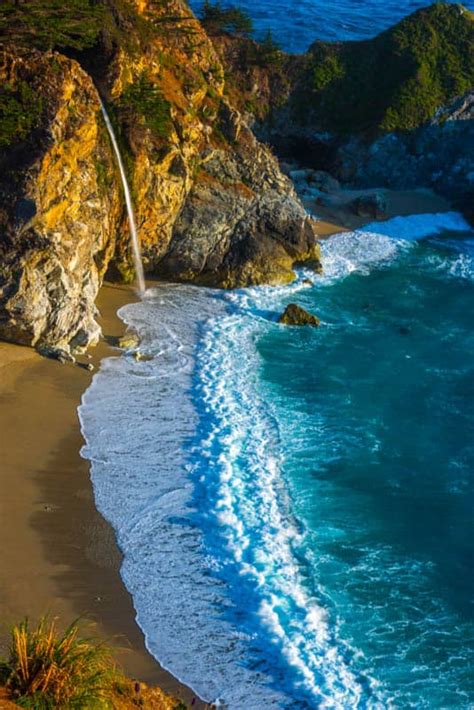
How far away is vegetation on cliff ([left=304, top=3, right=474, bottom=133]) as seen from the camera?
125ft

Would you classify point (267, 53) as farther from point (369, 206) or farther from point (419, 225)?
point (419, 225)

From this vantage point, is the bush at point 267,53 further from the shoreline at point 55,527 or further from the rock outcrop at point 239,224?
the shoreline at point 55,527

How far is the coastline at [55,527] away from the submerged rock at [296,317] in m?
6.72

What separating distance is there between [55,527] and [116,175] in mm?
12059

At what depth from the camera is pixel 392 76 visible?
39312mm

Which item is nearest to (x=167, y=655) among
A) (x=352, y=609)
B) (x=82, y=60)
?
(x=352, y=609)

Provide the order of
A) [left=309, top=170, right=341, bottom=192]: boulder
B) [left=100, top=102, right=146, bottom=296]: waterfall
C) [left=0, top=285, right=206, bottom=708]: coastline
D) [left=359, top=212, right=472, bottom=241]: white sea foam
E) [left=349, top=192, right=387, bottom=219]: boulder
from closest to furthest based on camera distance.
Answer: [left=0, top=285, right=206, bottom=708]: coastline, [left=100, top=102, right=146, bottom=296]: waterfall, [left=359, top=212, right=472, bottom=241]: white sea foam, [left=349, top=192, right=387, bottom=219]: boulder, [left=309, top=170, right=341, bottom=192]: boulder

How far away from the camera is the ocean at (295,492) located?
36.1 feet

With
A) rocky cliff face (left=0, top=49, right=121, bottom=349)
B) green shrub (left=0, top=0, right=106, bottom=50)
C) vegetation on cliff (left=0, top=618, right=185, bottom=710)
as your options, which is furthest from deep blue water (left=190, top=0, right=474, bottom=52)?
vegetation on cliff (left=0, top=618, right=185, bottom=710)

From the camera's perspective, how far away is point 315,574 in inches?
498

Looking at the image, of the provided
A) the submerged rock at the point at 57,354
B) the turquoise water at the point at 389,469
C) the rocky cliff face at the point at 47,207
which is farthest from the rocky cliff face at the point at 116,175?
the turquoise water at the point at 389,469

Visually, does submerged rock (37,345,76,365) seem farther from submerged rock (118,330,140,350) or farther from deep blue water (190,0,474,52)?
deep blue water (190,0,474,52)

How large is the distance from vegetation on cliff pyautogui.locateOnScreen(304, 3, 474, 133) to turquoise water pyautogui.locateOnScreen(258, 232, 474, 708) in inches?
603

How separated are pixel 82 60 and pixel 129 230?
184 inches
